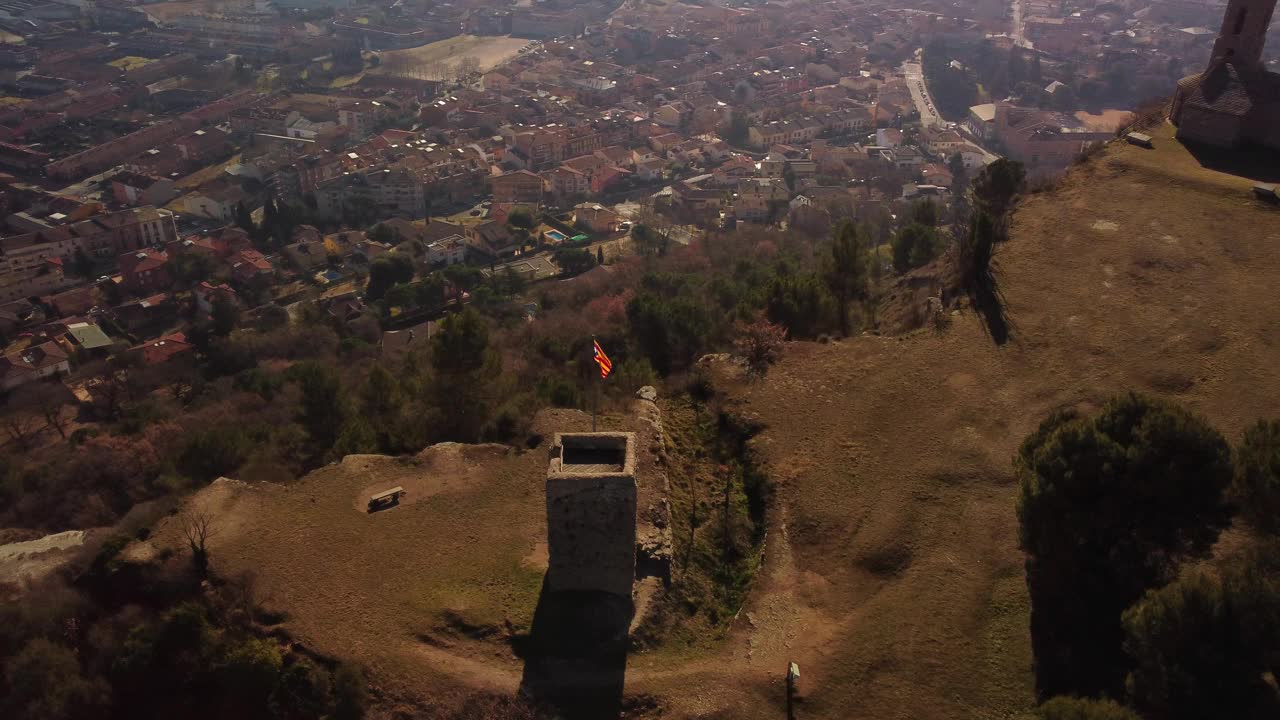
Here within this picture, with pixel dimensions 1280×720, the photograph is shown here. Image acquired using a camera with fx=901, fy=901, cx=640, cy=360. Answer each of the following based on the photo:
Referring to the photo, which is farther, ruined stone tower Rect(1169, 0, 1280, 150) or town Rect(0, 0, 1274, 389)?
town Rect(0, 0, 1274, 389)

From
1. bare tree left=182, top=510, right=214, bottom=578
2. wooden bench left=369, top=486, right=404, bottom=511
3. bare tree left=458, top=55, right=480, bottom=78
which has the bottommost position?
bare tree left=458, top=55, right=480, bottom=78

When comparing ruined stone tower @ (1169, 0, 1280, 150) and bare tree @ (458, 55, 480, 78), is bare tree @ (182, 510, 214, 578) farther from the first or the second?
bare tree @ (458, 55, 480, 78)

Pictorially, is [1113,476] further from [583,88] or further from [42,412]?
[583,88]

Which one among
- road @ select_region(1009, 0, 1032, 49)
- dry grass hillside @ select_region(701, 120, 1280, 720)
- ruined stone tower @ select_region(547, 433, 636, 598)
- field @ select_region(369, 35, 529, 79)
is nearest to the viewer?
dry grass hillside @ select_region(701, 120, 1280, 720)

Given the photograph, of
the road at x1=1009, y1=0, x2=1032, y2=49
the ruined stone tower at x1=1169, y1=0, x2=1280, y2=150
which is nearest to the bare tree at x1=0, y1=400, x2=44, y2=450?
the ruined stone tower at x1=1169, y1=0, x2=1280, y2=150

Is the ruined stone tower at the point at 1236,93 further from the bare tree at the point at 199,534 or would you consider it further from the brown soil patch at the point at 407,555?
the bare tree at the point at 199,534

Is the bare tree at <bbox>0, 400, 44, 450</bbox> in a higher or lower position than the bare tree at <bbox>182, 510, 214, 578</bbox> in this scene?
lower

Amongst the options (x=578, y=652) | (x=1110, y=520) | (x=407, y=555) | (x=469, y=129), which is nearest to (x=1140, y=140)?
(x=1110, y=520)

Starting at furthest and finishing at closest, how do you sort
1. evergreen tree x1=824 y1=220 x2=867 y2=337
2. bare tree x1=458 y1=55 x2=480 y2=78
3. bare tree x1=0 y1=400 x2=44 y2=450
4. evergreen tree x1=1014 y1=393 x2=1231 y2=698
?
bare tree x1=458 y1=55 x2=480 y2=78 < bare tree x1=0 y1=400 x2=44 y2=450 < evergreen tree x1=824 y1=220 x2=867 y2=337 < evergreen tree x1=1014 y1=393 x2=1231 y2=698
